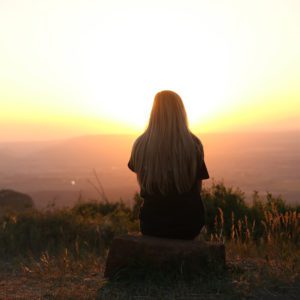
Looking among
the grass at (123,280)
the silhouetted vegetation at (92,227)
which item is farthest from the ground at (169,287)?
the silhouetted vegetation at (92,227)

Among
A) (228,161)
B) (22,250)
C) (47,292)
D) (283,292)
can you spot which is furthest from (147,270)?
(228,161)

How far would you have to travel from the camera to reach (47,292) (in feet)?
15.4

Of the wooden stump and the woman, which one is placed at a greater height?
the woman

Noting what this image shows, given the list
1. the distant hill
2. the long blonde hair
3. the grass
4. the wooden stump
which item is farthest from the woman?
the distant hill

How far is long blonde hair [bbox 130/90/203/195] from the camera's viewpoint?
497cm

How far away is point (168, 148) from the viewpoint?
501cm

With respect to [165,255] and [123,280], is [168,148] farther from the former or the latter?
[123,280]

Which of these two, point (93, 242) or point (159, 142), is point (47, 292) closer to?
point (159, 142)

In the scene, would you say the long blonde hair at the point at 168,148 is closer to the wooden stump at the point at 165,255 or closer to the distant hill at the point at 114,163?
the wooden stump at the point at 165,255

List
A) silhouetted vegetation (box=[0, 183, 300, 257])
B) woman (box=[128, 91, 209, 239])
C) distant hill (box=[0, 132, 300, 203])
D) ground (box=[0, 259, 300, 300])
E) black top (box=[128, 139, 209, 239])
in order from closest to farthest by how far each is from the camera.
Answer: ground (box=[0, 259, 300, 300]) < woman (box=[128, 91, 209, 239]) < black top (box=[128, 139, 209, 239]) < silhouetted vegetation (box=[0, 183, 300, 257]) < distant hill (box=[0, 132, 300, 203])

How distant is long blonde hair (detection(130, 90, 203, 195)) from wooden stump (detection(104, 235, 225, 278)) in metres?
0.55

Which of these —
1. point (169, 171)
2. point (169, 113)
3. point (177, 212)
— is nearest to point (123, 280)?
point (177, 212)

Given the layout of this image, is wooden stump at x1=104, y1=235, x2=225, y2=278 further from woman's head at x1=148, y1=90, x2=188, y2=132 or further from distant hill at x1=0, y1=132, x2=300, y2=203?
distant hill at x1=0, y1=132, x2=300, y2=203

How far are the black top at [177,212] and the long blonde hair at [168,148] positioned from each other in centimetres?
8
